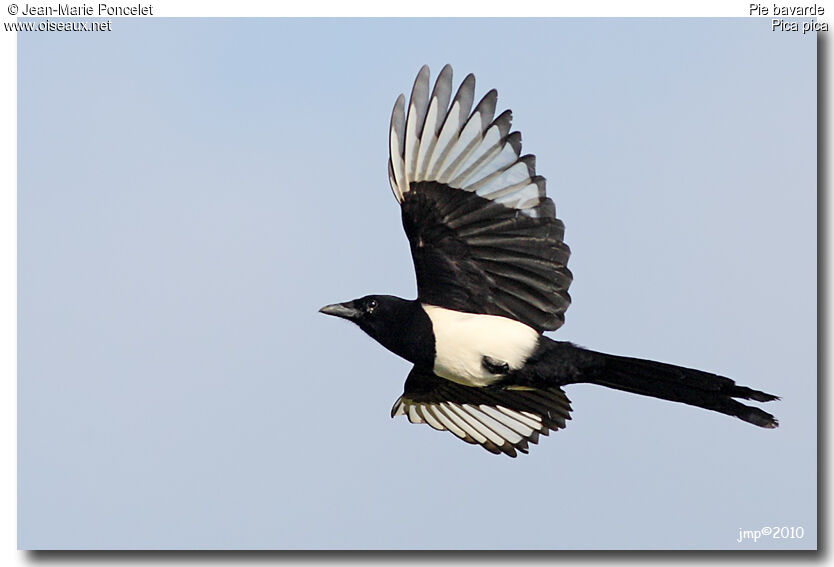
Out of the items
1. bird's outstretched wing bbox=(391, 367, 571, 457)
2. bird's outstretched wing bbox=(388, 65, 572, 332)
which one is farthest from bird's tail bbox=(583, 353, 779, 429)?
bird's outstretched wing bbox=(391, 367, 571, 457)

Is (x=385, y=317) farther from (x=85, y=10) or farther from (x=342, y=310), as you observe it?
(x=85, y=10)

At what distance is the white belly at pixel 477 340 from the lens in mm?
4562

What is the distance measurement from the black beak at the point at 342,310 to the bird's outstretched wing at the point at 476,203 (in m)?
Answer: 0.45

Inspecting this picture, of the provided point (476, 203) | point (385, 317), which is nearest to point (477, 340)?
point (385, 317)

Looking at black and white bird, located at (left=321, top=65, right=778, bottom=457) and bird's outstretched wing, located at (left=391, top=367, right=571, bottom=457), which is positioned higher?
black and white bird, located at (left=321, top=65, right=778, bottom=457)

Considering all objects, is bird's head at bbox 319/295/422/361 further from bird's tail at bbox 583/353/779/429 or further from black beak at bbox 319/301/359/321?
bird's tail at bbox 583/353/779/429

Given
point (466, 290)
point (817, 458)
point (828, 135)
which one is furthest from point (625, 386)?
point (828, 135)

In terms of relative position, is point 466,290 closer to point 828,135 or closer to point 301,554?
point 301,554

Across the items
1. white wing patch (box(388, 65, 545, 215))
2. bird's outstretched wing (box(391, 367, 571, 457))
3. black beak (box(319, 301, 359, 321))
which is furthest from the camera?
bird's outstretched wing (box(391, 367, 571, 457))

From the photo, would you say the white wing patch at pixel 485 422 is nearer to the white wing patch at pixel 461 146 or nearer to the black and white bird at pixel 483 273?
the black and white bird at pixel 483 273

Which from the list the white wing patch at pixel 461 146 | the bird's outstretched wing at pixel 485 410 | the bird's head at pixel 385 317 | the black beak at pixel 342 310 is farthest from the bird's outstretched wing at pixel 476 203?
the bird's outstretched wing at pixel 485 410

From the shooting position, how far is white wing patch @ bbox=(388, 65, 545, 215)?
14.2 feet

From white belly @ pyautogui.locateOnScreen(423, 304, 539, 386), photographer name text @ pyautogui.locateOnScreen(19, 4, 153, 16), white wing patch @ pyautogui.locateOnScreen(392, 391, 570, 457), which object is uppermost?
photographer name text @ pyautogui.locateOnScreen(19, 4, 153, 16)
